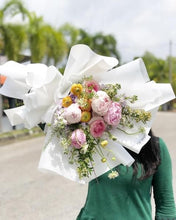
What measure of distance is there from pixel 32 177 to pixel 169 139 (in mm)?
4720

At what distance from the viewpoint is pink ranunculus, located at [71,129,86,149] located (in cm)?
113

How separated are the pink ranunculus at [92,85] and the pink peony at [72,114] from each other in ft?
0.28

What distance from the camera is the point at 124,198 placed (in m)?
1.35

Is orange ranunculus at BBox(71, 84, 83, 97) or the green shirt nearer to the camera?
orange ranunculus at BBox(71, 84, 83, 97)

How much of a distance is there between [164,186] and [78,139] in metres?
0.53

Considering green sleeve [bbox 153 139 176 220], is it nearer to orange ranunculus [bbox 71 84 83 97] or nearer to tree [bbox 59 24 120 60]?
orange ranunculus [bbox 71 84 83 97]

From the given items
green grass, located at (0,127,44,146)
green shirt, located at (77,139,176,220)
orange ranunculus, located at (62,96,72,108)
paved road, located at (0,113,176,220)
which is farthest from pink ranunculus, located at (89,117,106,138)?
green grass, located at (0,127,44,146)

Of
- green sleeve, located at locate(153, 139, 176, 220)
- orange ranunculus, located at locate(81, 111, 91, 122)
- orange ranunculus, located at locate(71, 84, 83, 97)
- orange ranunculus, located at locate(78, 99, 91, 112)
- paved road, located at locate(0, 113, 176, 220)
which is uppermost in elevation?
orange ranunculus, located at locate(71, 84, 83, 97)

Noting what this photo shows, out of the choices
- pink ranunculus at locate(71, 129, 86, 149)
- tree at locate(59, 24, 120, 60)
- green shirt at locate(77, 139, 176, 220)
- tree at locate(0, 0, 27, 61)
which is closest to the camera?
pink ranunculus at locate(71, 129, 86, 149)

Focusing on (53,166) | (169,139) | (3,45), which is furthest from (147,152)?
(3,45)

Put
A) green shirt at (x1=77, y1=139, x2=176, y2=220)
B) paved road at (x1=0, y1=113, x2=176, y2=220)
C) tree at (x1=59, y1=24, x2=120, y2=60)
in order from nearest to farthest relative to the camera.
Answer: green shirt at (x1=77, y1=139, x2=176, y2=220) → paved road at (x1=0, y1=113, x2=176, y2=220) → tree at (x1=59, y1=24, x2=120, y2=60)

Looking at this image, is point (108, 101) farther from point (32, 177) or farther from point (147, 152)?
point (32, 177)

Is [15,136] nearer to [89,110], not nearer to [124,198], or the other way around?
[124,198]

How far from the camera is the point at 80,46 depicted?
1.19 metres
